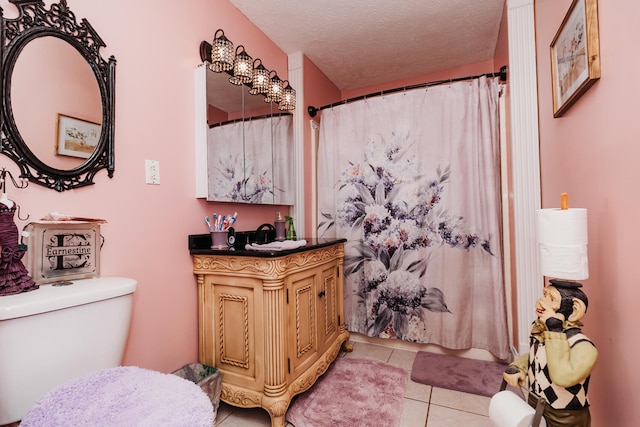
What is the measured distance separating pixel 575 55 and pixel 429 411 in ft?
5.82

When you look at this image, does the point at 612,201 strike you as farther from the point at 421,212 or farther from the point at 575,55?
the point at 421,212

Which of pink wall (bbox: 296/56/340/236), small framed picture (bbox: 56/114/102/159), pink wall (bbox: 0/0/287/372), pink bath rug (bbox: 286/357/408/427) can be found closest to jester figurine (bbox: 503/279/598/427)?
pink bath rug (bbox: 286/357/408/427)

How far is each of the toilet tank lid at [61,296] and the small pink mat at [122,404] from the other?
0.24m

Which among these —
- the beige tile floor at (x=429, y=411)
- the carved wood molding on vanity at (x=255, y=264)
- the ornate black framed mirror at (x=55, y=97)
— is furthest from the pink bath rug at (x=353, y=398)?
the ornate black framed mirror at (x=55, y=97)

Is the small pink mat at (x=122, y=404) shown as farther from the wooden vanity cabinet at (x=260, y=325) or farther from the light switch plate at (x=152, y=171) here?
the light switch plate at (x=152, y=171)

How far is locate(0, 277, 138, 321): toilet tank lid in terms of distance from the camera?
841 millimetres

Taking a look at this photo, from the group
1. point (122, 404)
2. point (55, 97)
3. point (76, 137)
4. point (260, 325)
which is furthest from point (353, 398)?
point (55, 97)

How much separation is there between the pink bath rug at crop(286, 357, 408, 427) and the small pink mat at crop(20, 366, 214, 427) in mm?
939

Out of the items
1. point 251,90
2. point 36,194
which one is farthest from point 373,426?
point 251,90

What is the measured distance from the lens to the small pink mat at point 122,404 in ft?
2.31

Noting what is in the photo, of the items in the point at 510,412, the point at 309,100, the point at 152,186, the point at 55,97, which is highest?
the point at 309,100

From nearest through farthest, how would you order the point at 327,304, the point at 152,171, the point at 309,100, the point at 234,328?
1. the point at 152,171
2. the point at 234,328
3. the point at 327,304
4. the point at 309,100

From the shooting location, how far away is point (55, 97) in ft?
3.71

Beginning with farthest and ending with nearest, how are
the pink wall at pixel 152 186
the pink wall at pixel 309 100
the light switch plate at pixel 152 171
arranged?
1. the pink wall at pixel 309 100
2. the light switch plate at pixel 152 171
3. the pink wall at pixel 152 186
